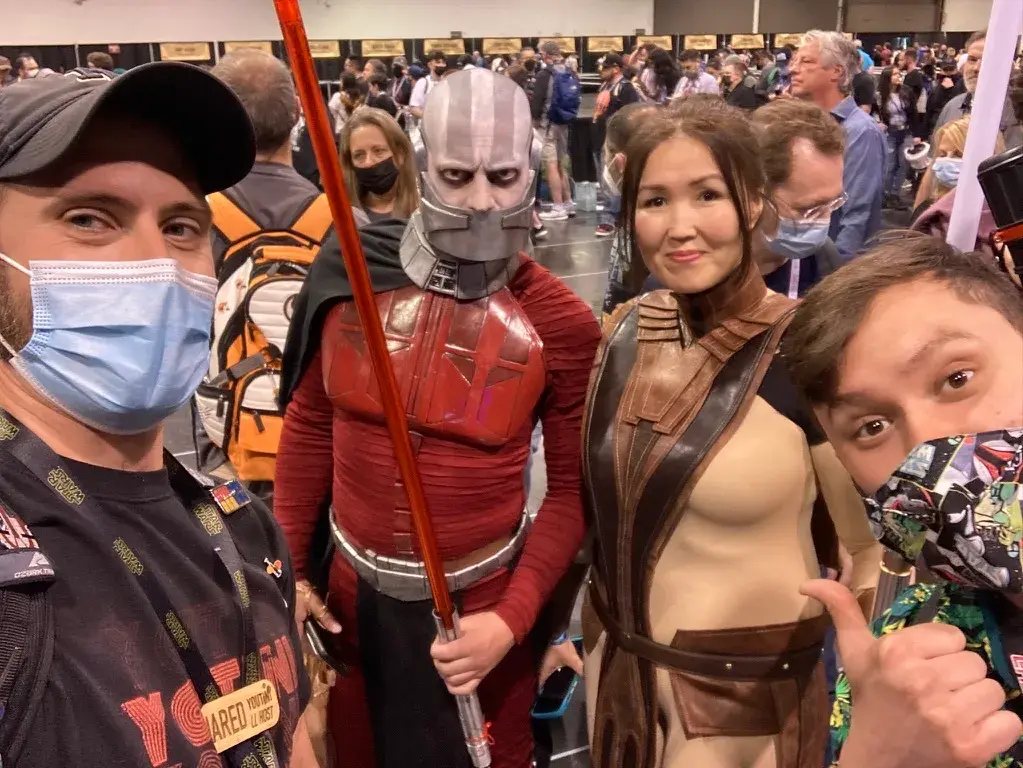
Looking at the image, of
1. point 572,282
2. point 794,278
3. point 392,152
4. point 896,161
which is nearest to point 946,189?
point 794,278

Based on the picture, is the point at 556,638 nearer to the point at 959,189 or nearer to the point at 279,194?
the point at 959,189

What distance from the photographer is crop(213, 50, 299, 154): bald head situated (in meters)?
2.37

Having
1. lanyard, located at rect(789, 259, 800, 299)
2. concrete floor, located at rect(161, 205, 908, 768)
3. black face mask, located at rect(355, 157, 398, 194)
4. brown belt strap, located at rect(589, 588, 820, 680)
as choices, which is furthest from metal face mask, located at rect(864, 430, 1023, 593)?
black face mask, located at rect(355, 157, 398, 194)

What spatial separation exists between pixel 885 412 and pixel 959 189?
369 mm

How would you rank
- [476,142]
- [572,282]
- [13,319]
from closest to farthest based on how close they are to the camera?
[13,319], [476,142], [572,282]

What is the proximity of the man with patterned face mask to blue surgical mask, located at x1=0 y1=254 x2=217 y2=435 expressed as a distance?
2.52 ft

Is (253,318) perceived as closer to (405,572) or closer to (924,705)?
(405,572)

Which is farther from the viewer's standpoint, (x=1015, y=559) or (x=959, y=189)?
(x=959, y=189)

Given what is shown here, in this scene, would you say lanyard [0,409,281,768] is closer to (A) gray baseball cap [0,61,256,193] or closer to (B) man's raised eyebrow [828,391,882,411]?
(A) gray baseball cap [0,61,256,193]

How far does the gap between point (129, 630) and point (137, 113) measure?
595 millimetres

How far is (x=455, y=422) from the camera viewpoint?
1590mm

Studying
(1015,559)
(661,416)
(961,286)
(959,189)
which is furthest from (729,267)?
(1015,559)

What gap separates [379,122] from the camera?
3.50 m

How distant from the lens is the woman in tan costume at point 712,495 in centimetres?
143
